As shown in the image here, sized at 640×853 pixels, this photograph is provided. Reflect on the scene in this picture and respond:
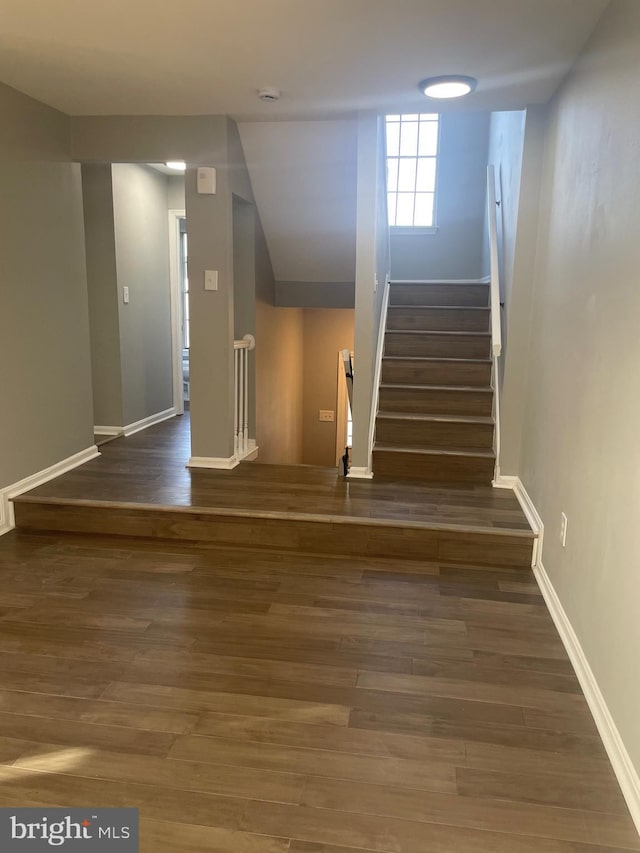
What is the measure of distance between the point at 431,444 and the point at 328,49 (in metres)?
2.36

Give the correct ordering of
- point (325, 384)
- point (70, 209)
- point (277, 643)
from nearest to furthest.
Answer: point (277, 643), point (70, 209), point (325, 384)

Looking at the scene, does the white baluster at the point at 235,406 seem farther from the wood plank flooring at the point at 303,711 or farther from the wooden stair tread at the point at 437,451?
the wood plank flooring at the point at 303,711

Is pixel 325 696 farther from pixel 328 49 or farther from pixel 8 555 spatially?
pixel 328 49

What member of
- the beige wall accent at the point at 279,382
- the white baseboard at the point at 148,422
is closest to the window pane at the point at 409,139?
the beige wall accent at the point at 279,382

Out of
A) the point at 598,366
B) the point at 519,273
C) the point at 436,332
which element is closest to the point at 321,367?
the point at 436,332

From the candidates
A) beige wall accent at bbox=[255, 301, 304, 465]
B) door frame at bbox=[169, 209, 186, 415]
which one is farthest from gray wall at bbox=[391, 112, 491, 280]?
door frame at bbox=[169, 209, 186, 415]

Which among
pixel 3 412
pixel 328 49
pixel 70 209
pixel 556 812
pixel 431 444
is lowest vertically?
pixel 556 812

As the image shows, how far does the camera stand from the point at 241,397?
4.42 m

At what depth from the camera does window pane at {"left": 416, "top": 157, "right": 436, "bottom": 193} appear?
600 centimetres

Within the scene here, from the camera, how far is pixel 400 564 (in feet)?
10.2

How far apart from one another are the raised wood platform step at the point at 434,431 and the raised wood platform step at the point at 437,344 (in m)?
0.74

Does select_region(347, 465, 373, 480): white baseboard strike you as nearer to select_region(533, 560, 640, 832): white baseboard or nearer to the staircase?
the staircase

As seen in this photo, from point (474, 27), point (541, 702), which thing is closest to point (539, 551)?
point (541, 702)

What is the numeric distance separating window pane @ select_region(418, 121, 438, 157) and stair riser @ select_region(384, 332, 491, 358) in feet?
7.67
